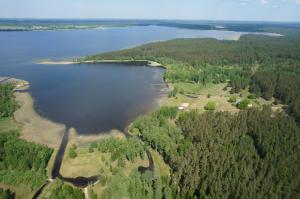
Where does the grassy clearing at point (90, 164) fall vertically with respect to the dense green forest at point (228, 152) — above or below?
below

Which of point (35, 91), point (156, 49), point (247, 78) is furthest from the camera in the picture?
point (156, 49)

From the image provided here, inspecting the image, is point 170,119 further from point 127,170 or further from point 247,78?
point 247,78

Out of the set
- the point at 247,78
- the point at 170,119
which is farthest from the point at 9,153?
the point at 247,78

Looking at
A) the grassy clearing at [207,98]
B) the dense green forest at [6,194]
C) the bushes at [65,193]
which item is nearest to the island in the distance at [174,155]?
the bushes at [65,193]

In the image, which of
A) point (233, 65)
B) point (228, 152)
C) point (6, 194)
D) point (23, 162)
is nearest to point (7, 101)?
point (23, 162)

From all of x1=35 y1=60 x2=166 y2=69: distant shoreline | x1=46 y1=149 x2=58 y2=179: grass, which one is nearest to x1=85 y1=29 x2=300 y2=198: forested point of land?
x1=46 y1=149 x2=58 y2=179: grass

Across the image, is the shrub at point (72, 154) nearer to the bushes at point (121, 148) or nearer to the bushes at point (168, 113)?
the bushes at point (121, 148)

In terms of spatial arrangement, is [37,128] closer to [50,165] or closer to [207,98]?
[50,165]
